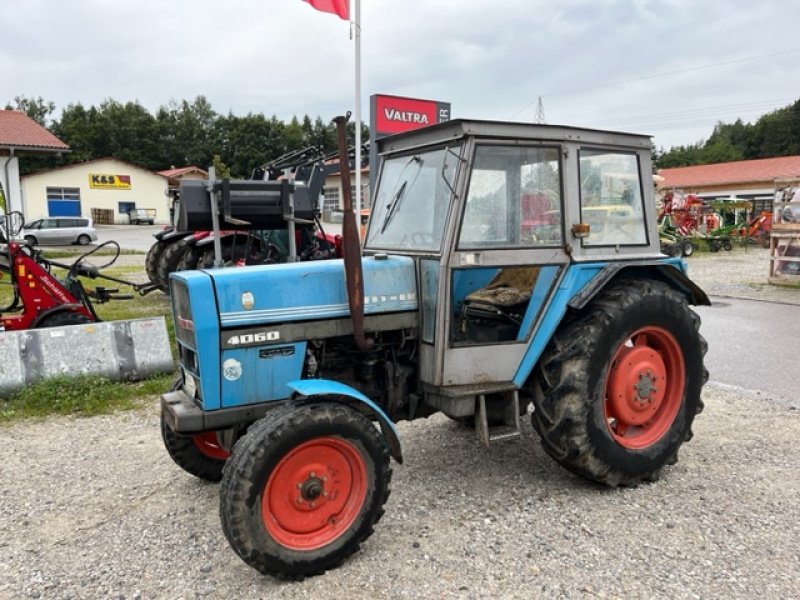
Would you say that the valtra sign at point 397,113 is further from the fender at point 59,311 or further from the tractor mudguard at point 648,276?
the tractor mudguard at point 648,276

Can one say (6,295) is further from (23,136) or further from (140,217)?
(140,217)

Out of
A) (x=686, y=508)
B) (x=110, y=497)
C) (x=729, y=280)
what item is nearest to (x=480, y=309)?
(x=686, y=508)

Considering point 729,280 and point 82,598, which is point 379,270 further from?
point 729,280

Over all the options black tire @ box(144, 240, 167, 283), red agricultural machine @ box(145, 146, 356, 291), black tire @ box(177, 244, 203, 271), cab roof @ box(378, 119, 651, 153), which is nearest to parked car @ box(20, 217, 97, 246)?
black tire @ box(144, 240, 167, 283)

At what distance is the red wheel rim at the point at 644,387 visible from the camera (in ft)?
12.6

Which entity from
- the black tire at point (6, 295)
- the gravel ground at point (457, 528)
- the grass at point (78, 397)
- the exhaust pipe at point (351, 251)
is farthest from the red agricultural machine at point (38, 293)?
the exhaust pipe at point (351, 251)

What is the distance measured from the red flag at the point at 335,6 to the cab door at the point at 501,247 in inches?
332

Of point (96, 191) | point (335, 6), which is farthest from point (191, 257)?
point (96, 191)

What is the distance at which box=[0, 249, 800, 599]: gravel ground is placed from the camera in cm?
288

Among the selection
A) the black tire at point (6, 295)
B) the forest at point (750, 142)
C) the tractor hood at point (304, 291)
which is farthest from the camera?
the forest at point (750, 142)

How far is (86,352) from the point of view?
5.93m

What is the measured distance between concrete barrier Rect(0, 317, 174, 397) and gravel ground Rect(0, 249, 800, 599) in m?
1.12

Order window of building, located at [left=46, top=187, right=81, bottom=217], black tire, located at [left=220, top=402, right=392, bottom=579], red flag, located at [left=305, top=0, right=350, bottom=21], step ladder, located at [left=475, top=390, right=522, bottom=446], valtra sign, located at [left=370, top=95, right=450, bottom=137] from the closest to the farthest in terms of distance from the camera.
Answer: black tire, located at [left=220, top=402, right=392, bottom=579] → step ladder, located at [left=475, top=390, right=522, bottom=446] → red flag, located at [left=305, top=0, right=350, bottom=21] → valtra sign, located at [left=370, top=95, right=450, bottom=137] → window of building, located at [left=46, top=187, right=81, bottom=217]

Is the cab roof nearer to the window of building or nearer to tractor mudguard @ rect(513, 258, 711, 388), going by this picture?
tractor mudguard @ rect(513, 258, 711, 388)
